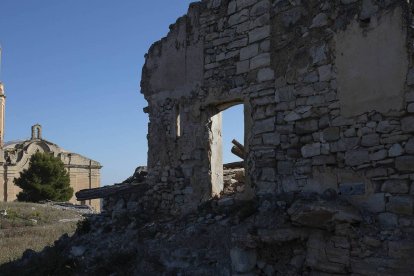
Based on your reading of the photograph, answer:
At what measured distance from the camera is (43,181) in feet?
119

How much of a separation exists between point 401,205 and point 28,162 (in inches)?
1551

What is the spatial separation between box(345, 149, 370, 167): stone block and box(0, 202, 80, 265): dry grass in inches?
312

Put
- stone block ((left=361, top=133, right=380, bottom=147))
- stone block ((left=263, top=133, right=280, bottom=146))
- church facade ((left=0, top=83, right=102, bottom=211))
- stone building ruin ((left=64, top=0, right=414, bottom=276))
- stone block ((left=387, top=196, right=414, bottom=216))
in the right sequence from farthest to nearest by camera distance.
A: 1. church facade ((left=0, top=83, right=102, bottom=211))
2. stone block ((left=263, top=133, right=280, bottom=146))
3. stone block ((left=361, top=133, right=380, bottom=147))
4. stone building ruin ((left=64, top=0, right=414, bottom=276))
5. stone block ((left=387, top=196, right=414, bottom=216))

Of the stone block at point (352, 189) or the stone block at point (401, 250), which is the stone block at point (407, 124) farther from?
the stone block at point (401, 250)

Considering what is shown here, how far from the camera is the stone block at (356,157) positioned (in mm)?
5195

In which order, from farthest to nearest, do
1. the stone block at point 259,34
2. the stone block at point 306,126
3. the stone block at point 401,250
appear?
1. the stone block at point 259,34
2. the stone block at point 306,126
3. the stone block at point 401,250

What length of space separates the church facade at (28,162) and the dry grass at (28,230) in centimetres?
1654

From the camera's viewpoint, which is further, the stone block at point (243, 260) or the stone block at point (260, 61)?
the stone block at point (260, 61)

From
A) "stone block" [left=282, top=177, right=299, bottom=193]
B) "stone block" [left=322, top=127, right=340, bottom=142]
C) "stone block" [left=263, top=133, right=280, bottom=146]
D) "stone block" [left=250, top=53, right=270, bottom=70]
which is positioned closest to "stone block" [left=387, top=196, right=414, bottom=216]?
"stone block" [left=322, top=127, right=340, bottom=142]

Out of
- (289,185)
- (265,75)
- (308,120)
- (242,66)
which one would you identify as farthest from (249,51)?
(289,185)

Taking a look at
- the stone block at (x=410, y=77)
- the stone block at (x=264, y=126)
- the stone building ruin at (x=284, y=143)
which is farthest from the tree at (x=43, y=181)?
the stone block at (x=410, y=77)

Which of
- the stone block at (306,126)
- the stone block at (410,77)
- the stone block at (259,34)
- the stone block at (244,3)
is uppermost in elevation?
the stone block at (244,3)

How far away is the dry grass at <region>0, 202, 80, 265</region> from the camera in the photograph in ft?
38.5

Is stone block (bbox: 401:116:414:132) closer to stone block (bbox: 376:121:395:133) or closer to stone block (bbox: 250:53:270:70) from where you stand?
stone block (bbox: 376:121:395:133)
